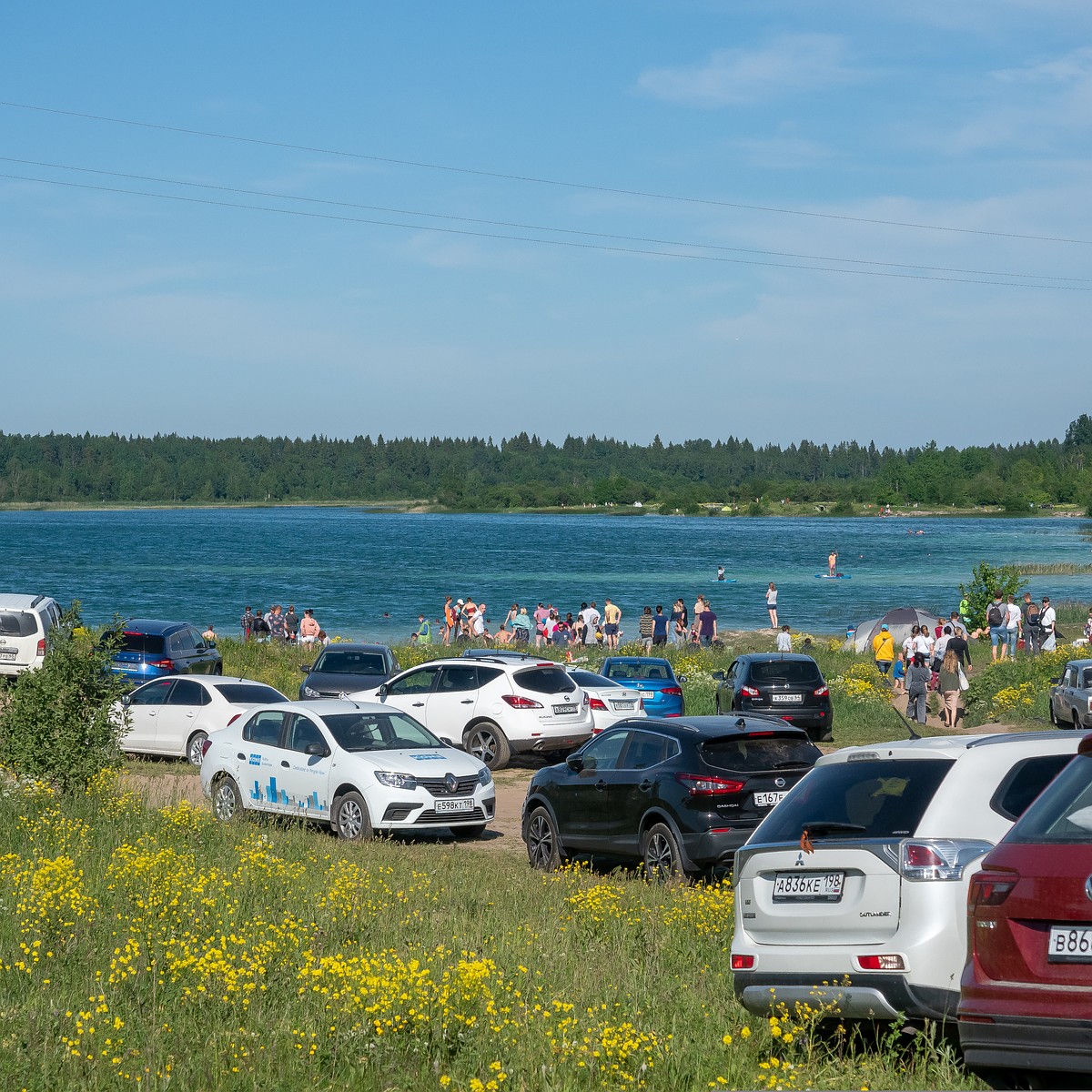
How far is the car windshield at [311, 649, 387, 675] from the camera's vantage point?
1052 inches

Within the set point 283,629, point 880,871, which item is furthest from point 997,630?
point 880,871

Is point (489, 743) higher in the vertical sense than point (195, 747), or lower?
higher

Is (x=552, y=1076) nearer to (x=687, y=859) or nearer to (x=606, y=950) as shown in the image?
(x=606, y=950)

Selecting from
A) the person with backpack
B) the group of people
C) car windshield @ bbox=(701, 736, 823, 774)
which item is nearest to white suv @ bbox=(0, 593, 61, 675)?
the group of people

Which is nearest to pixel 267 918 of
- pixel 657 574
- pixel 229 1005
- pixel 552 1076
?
pixel 229 1005

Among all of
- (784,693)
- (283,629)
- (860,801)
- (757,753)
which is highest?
(860,801)

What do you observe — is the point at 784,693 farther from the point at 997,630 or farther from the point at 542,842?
the point at 997,630

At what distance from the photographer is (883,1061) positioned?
254 inches

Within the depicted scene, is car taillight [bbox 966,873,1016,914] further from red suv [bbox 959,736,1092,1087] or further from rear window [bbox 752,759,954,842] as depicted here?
rear window [bbox 752,759,954,842]

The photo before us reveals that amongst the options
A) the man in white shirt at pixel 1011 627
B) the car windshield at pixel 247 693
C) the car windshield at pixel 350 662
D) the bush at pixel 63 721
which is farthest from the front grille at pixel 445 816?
the man in white shirt at pixel 1011 627

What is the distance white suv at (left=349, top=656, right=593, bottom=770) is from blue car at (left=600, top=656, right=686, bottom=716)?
3414 millimetres

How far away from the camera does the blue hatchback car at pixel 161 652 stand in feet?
88.5

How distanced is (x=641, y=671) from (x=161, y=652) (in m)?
9.07

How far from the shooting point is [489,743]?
2081cm
